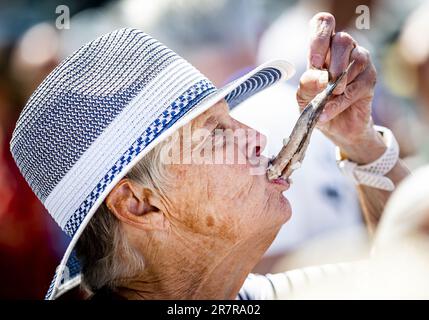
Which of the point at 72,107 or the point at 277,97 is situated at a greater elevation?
the point at 72,107

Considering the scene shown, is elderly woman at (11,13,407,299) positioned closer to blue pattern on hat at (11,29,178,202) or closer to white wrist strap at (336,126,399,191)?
blue pattern on hat at (11,29,178,202)

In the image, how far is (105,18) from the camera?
12.3 ft

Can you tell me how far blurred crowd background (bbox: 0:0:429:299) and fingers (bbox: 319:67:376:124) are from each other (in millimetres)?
727

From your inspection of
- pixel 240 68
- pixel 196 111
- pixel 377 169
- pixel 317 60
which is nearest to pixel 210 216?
pixel 196 111

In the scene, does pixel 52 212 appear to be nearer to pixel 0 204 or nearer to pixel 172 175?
pixel 172 175

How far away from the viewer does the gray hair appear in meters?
2.01

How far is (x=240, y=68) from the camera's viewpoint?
3.32 metres

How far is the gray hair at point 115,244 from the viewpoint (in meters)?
2.01

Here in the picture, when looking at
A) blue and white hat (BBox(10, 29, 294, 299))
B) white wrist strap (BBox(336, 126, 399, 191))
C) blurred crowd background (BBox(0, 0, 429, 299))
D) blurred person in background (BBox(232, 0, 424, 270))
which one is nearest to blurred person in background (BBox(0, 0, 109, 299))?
blurred crowd background (BBox(0, 0, 429, 299))

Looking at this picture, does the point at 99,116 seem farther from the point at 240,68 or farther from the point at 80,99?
the point at 240,68

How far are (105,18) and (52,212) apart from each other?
1906mm

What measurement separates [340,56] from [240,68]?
1.29 meters
